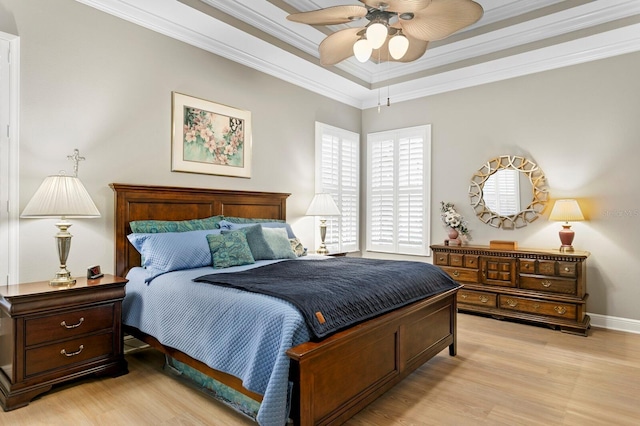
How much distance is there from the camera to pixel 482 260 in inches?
174

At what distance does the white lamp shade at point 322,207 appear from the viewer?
4.69m

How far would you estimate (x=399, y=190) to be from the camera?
18.2ft

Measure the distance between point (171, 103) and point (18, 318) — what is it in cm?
215

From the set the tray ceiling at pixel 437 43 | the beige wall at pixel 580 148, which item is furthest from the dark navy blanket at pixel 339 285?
the tray ceiling at pixel 437 43

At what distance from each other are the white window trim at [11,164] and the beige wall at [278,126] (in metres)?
0.04

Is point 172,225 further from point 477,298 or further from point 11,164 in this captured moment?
point 477,298

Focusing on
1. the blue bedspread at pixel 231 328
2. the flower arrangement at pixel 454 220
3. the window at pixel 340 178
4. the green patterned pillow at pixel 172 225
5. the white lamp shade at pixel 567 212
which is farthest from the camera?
the window at pixel 340 178

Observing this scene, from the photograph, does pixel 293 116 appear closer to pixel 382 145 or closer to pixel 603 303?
pixel 382 145

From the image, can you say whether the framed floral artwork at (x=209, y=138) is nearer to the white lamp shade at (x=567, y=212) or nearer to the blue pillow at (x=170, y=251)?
the blue pillow at (x=170, y=251)

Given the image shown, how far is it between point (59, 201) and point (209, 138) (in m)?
1.66

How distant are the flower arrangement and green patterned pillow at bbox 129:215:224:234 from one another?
2.86m

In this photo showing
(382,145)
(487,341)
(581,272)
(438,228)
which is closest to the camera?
(487,341)

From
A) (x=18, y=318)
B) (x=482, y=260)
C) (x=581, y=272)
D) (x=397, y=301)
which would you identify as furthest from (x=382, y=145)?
(x=18, y=318)

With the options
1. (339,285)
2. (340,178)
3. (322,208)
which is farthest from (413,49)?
(340,178)
